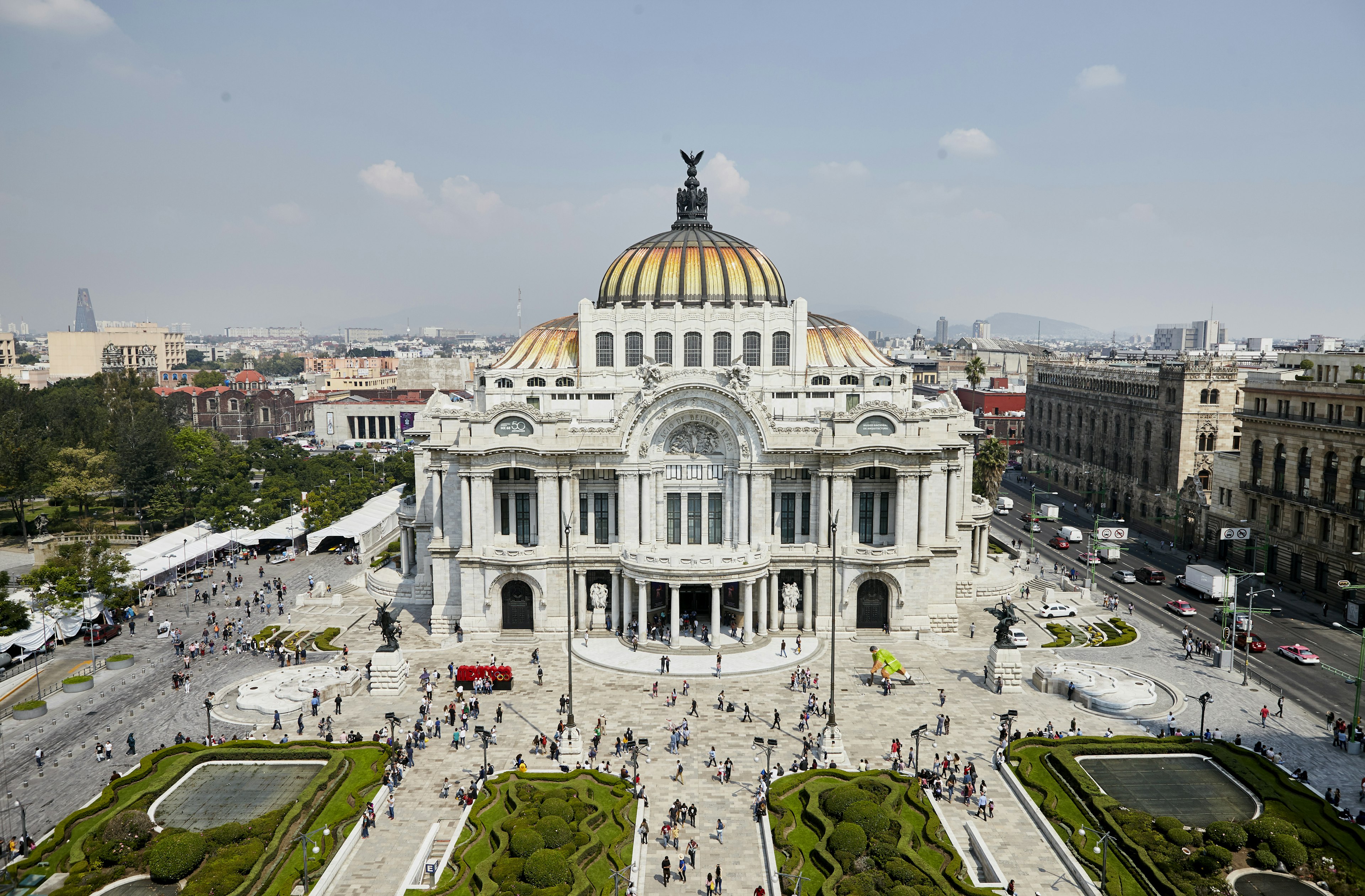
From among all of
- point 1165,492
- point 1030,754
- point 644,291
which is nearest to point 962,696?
point 1030,754

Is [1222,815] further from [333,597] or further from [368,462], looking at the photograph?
[368,462]

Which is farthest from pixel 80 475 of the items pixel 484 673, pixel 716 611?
pixel 716 611

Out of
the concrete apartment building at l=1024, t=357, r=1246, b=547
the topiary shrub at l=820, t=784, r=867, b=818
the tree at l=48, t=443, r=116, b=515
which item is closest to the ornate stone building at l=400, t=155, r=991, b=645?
the topiary shrub at l=820, t=784, r=867, b=818

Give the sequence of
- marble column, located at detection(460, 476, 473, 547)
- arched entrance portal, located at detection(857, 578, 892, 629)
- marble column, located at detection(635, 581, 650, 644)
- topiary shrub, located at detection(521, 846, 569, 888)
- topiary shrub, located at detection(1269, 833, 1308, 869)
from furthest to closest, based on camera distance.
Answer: arched entrance portal, located at detection(857, 578, 892, 629) < marble column, located at detection(460, 476, 473, 547) < marble column, located at detection(635, 581, 650, 644) < topiary shrub, located at detection(1269, 833, 1308, 869) < topiary shrub, located at detection(521, 846, 569, 888)

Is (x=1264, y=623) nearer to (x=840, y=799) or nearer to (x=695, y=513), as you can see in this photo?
(x=695, y=513)

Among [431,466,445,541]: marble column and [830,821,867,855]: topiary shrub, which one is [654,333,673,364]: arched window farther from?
[830,821,867,855]: topiary shrub

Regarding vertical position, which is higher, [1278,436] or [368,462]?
[1278,436]
